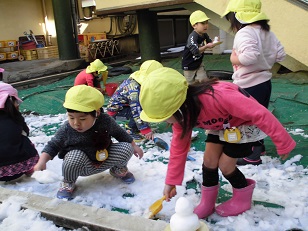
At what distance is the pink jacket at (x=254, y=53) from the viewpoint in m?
2.35

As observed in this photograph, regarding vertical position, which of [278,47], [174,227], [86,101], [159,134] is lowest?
[159,134]

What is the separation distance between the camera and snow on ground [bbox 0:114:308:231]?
1.82 metres

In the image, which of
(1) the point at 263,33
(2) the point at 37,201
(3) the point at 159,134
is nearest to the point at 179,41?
(3) the point at 159,134

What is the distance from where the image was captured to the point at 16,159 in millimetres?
2508

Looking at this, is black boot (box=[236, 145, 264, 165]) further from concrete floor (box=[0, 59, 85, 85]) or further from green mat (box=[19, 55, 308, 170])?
concrete floor (box=[0, 59, 85, 85])

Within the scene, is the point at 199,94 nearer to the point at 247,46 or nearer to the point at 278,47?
the point at 247,46

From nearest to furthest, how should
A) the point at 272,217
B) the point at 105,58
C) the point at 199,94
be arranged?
1. the point at 199,94
2. the point at 272,217
3. the point at 105,58

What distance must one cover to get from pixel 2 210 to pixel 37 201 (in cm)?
20

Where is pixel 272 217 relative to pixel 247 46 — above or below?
below

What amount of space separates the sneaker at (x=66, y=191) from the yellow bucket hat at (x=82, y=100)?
0.55 metres

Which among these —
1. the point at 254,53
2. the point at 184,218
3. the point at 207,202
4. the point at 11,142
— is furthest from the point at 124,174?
the point at 254,53

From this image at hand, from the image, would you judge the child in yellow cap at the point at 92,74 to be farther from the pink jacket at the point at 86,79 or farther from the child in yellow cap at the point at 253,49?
the child in yellow cap at the point at 253,49

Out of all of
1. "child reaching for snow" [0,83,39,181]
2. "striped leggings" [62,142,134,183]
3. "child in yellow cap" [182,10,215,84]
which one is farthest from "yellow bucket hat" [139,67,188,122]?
"child in yellow cap" [182,10,215,84]

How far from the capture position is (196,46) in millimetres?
4387
